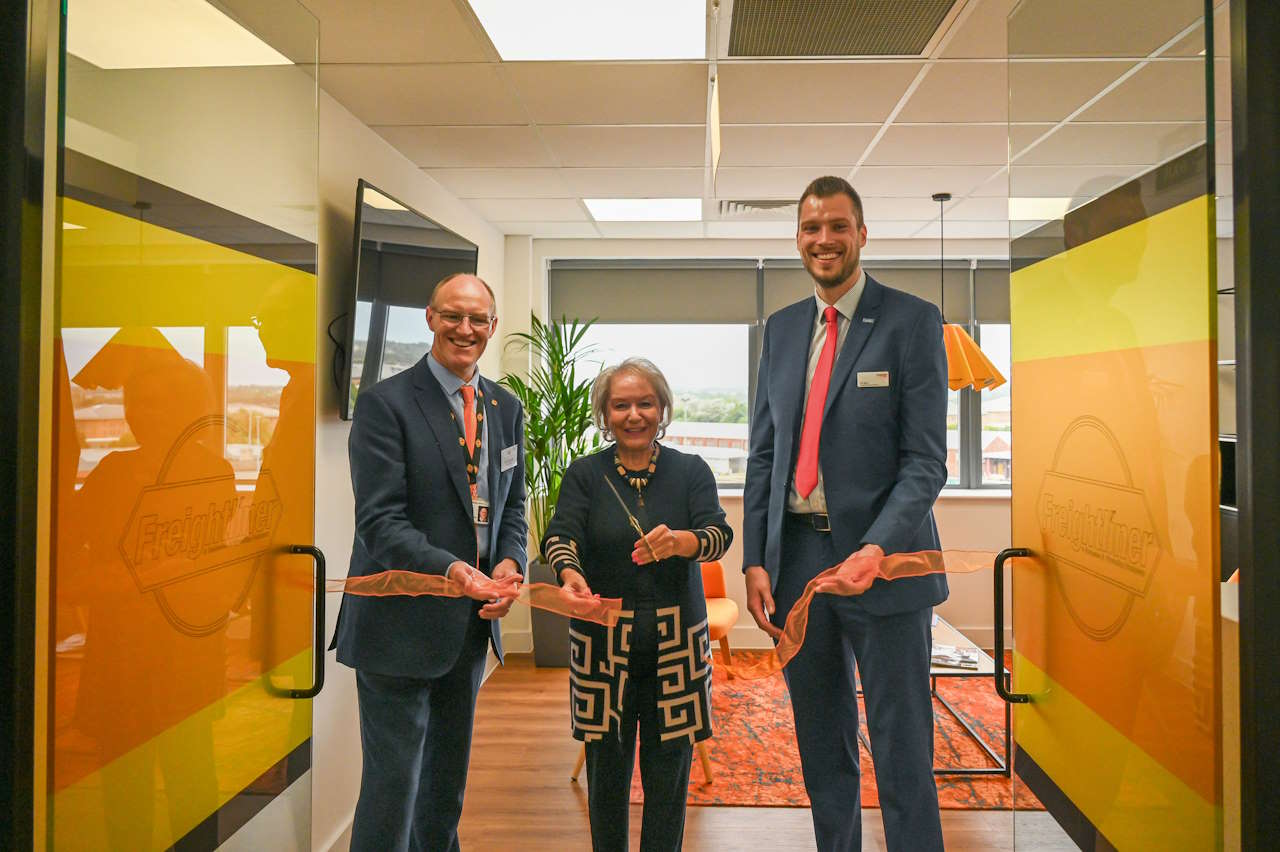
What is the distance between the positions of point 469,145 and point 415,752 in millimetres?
2644

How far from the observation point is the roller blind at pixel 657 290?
599cm

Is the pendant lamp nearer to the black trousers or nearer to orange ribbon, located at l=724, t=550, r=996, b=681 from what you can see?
orange ribbon, located at l=724, t=550, r=996, b=681

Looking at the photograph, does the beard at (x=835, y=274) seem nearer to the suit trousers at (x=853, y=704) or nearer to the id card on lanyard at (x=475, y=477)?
the suit trousers at (x=853, y=704)

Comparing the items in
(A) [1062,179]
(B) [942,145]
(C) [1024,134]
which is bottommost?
(A) [1062,179]

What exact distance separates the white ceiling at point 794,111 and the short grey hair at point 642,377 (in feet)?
3.17

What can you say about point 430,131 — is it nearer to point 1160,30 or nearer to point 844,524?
point 844,524

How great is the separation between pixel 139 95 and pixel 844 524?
1.61m

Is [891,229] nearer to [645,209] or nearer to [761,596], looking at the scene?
[645,209]

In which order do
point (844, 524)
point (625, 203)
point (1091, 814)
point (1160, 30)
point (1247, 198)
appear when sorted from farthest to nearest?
point (625, 203)
point (844, 524)
point (1091, 814)
point (1160, 30)
point (1247, 198)

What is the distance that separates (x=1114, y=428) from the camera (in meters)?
1.28

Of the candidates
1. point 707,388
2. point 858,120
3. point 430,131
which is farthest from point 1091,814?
point 707,388

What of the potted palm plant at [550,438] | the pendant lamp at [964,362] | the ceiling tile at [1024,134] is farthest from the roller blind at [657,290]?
the ceiling tile at [1024,134]

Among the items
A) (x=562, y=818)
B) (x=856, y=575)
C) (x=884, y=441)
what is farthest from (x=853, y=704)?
(x=562, y=818)

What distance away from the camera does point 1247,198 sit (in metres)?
1.04
